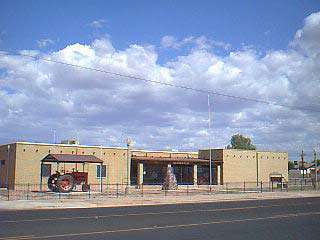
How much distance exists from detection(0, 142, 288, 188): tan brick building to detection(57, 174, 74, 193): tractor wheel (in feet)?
11.6

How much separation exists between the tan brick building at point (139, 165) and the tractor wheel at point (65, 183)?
3534 millimetres

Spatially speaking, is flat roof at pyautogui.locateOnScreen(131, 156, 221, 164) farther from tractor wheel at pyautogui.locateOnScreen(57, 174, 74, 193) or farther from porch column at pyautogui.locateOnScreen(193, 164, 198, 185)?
tractor wheel at pyautogui.locateOnScreen(57, 174, 74, 193)

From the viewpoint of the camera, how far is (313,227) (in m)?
16.9

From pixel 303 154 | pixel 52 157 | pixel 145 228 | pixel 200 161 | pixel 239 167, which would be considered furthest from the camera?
pixel 303 154

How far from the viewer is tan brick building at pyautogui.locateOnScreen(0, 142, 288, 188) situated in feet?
→ 158

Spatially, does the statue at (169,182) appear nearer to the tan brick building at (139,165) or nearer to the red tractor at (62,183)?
the tan brick building at (139,165)

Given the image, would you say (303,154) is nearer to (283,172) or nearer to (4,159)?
(283,172)

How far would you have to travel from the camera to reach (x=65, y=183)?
41875 millimetres

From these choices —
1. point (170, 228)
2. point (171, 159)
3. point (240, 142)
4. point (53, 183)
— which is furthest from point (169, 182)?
point (240, 142)

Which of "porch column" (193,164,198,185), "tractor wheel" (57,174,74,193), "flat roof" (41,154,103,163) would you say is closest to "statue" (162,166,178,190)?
"flat roof" (41,154,103,163)

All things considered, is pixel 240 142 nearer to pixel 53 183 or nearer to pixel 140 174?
pixel 140 174

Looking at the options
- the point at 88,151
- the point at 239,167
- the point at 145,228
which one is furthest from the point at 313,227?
the point at 239,167

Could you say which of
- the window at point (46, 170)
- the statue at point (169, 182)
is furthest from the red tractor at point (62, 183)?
the statue at point (169, 182)

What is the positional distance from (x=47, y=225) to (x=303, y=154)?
86.1m
